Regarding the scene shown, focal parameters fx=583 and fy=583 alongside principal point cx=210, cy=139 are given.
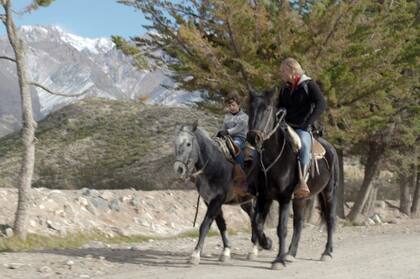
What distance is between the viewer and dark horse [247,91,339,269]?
8.15 metres

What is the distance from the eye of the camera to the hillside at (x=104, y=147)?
26.4m

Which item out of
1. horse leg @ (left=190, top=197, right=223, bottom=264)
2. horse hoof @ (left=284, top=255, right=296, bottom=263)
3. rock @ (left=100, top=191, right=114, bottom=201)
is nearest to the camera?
horse leg @ (left=190, top=197, right=223, bottom=264)

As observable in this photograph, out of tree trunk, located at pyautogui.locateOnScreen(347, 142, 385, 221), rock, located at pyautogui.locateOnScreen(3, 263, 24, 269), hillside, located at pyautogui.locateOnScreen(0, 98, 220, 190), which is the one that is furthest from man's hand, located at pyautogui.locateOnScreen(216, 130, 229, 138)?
hillside, located at pyautogui.locateOnScreen(0, 98, 220, 190)

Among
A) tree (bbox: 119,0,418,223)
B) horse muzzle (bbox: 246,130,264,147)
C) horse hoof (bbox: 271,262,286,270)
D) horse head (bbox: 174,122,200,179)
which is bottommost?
horse hoof (bbox: 271,262,286,270)

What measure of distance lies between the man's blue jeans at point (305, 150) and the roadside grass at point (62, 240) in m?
5.95

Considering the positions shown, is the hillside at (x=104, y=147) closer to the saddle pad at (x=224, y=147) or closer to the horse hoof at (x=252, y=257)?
the horse hoof at (x=252, y=257)

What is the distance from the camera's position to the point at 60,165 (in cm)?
2831

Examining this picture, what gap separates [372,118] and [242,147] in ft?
24.7

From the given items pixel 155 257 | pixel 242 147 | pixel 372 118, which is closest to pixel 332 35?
pixel 372 118

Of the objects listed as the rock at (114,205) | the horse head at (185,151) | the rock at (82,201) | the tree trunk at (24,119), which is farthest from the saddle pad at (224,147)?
the rock at (114,205)

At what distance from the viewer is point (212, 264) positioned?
9.18 meters

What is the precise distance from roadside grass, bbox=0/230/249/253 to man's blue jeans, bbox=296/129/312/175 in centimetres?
595

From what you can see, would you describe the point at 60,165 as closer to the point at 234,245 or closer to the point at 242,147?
the point at 234,245

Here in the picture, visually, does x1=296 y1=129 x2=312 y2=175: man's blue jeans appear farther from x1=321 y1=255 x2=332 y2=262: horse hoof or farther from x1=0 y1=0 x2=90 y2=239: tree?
x1=0 y1=0 x2=90 y2=239: tree
